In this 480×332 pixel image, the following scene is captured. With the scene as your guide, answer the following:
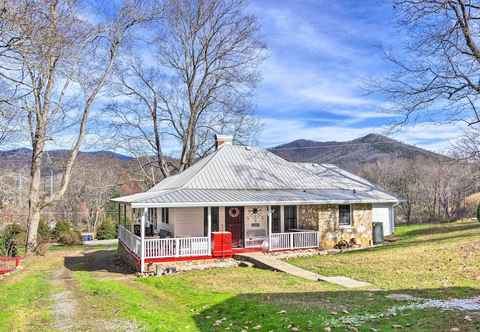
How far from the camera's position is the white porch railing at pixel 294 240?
64.9ft

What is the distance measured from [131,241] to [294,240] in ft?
23.6

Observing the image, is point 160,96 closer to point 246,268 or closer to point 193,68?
point 193,68

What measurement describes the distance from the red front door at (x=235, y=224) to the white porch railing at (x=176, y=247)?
8.26ft

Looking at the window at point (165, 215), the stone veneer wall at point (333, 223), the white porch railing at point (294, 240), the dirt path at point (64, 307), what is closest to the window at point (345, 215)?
the stone veneer wall at point (333, 223)

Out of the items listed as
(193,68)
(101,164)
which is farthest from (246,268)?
(101,164)

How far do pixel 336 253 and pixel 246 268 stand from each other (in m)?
5.14

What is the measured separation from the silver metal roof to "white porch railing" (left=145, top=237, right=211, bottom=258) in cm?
148

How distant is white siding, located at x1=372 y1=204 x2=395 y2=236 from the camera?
30.7 metres

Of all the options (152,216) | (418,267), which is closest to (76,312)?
(418,267)

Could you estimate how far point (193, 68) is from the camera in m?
32.1

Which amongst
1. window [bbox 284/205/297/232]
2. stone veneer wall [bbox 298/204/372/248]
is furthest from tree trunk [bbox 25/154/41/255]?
stone veneer wall [bbox 298/204/372/248]

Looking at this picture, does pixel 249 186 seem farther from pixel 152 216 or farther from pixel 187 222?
pixel 152 216

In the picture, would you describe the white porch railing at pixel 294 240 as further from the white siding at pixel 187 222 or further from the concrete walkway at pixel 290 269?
the white siding at pixel 187 222

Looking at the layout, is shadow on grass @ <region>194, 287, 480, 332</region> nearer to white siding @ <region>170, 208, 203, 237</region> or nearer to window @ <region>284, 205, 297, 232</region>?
white siding @ <region>170, 208, 203, 237</region>
